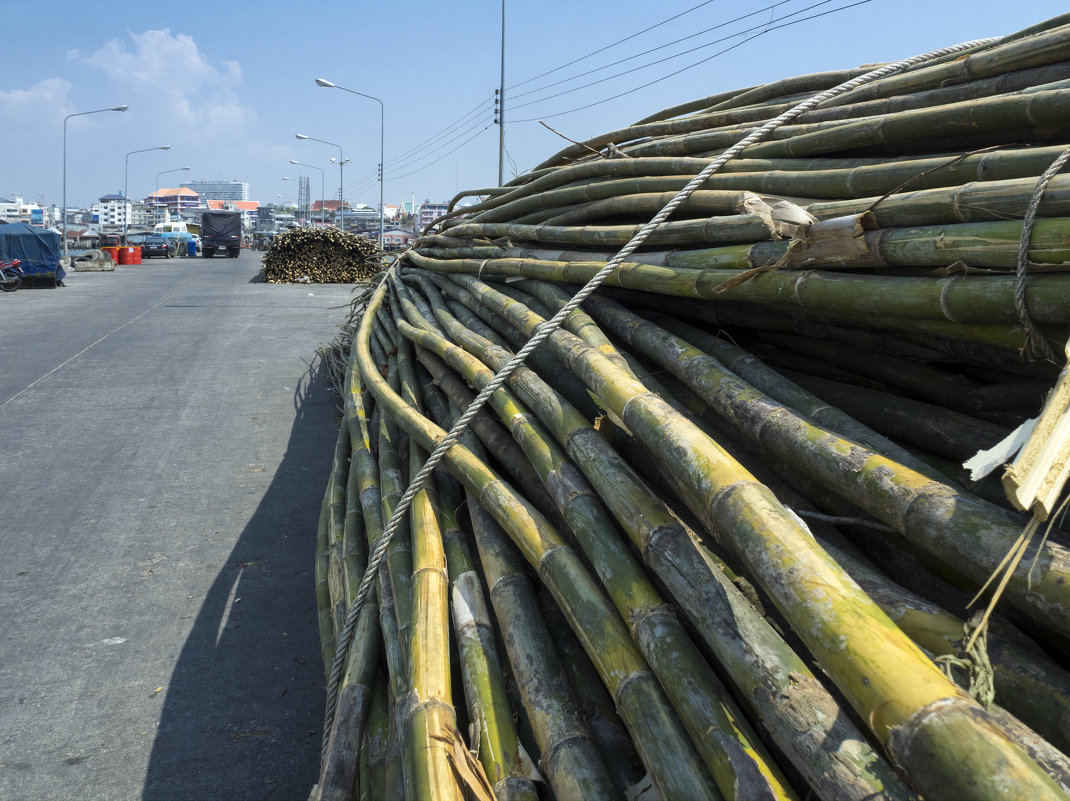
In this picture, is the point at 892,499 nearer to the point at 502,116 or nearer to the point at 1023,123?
the point at 1023,123

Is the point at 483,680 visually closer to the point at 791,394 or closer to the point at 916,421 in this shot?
the point at 791,394

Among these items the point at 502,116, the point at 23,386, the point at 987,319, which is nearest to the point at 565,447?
the point at 987,319

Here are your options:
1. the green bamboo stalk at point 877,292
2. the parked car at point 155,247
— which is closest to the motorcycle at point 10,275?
the green bamboo stalk at point 877,292

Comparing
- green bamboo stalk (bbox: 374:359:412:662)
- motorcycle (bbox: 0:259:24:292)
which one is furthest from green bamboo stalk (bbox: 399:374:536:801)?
motorcycle (bbox: 0:259:24:292)

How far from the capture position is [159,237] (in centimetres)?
3844

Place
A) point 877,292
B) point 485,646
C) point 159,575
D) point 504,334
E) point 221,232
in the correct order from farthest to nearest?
point 221,232 → point 159,575 → point 504,334 → point 485,646 → point 877,292

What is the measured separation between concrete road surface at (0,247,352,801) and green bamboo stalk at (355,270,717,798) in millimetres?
1324

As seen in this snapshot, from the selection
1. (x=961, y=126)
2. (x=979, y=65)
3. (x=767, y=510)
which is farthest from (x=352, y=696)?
(x=979, y=65)

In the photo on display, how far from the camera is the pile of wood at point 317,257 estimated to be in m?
20.8

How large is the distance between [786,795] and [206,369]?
28.4 feet

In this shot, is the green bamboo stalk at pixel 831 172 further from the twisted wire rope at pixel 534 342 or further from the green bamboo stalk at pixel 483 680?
the green bamboo stalk at pixel 483 680

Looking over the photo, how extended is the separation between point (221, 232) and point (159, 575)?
36.4 metres

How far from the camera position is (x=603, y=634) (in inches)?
78.0

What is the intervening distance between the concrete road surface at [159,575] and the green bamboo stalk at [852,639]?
201 cm
